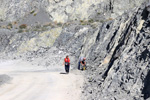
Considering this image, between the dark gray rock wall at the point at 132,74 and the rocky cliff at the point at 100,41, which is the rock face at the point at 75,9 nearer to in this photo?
the rocky cliff at the point at 100,41

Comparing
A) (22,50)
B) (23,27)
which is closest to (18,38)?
(22,50)

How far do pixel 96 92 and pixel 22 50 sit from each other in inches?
1029

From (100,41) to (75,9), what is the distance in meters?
26.3

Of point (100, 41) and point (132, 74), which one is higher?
point (100, 41)

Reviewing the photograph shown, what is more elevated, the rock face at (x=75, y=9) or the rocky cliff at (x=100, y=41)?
the rock face at (x=75, y=9)

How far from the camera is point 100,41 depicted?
928 inches

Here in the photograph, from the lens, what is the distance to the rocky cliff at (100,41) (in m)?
9.50

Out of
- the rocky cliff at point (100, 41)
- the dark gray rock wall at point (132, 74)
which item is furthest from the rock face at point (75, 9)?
the dark gray rock wall at point (132, 74)

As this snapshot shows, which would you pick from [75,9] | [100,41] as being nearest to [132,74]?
[100,41]

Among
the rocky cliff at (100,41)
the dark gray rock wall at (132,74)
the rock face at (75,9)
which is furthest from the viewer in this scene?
the rock face at (75,9)

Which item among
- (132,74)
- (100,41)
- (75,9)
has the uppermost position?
(75,9)

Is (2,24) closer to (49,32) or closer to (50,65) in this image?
(49,32)

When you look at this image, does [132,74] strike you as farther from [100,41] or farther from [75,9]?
[75,9]

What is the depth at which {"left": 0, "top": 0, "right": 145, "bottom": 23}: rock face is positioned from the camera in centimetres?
4719
